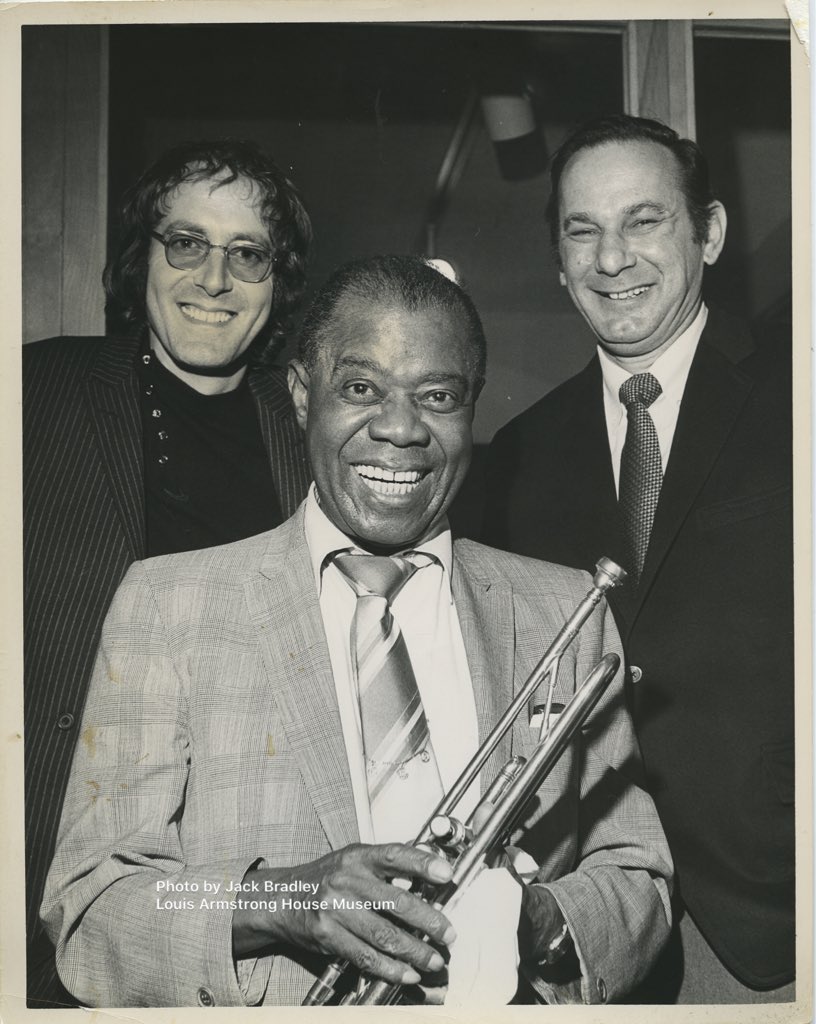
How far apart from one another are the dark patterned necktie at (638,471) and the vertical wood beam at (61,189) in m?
0.82

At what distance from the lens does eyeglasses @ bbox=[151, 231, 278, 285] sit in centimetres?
168

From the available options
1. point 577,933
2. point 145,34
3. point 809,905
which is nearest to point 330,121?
point 145,34

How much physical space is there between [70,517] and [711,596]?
0.95m

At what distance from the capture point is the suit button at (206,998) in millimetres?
Answer: 1512

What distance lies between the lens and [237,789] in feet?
4.98

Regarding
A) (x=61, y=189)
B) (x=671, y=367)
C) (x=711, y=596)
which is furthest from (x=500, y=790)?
(x=61, y=189)

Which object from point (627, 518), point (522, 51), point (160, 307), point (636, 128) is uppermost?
point (522, 51)

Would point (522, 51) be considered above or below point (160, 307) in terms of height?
above

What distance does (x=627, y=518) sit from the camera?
1725 millimetres

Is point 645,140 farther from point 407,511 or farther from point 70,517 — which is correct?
point 70,517

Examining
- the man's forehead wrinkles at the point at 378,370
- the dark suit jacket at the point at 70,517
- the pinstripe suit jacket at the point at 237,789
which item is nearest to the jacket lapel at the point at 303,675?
the pinstripe suit jacket at the point at 237,789

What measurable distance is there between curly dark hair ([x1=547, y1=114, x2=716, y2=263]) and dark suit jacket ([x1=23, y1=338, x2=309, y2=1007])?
21.0 inches

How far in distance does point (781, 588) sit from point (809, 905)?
463mm

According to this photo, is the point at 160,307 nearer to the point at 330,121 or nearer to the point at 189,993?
the point at 330,121
